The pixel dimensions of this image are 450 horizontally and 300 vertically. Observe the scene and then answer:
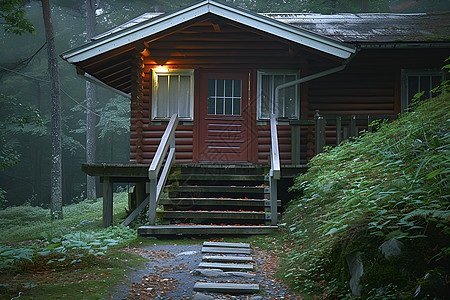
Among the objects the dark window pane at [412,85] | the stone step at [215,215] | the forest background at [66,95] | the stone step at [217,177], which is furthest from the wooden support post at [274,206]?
the forest background at [66,95]

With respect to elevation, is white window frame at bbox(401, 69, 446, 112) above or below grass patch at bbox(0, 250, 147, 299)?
above

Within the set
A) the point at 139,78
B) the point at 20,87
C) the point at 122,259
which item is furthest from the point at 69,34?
the point at 122,259

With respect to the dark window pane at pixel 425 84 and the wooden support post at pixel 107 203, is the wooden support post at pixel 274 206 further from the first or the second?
the dark window pane at pixel 425 84

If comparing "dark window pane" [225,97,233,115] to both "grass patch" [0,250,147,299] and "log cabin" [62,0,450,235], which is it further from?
"grass patch" [0,250,147,299]

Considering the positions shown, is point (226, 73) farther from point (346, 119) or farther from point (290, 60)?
point (346, 119)

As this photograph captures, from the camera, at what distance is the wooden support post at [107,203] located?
831cm

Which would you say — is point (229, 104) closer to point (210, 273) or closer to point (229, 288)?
point (210, 273)

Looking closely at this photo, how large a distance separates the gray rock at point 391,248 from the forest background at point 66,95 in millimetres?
19559

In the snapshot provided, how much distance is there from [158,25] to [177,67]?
4.20 feet

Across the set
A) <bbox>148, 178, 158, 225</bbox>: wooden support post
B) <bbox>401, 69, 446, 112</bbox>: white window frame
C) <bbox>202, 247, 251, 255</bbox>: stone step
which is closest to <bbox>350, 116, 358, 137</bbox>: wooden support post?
<bbox>401, 69, 446, 112</bbox>: white window frame

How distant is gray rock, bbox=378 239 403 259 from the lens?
3.00 m

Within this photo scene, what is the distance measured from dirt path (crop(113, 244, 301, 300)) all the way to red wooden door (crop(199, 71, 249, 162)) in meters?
4.34

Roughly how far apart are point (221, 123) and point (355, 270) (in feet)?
22.9

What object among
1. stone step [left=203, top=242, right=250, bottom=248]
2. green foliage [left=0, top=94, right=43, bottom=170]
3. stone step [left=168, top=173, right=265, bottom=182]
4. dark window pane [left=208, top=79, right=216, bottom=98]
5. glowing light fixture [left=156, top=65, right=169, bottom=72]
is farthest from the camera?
green foliage [left=0, top=94, right=43, bottom=170]
